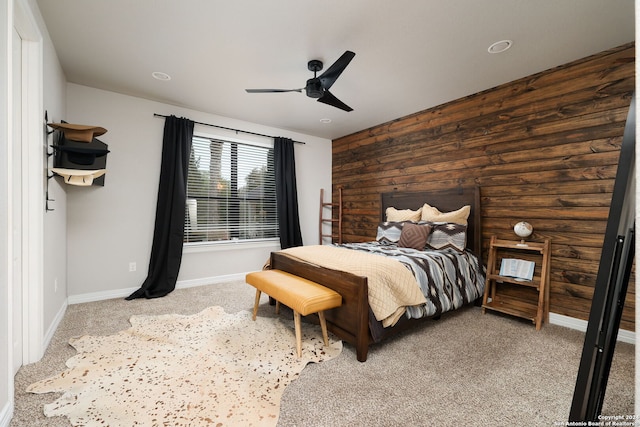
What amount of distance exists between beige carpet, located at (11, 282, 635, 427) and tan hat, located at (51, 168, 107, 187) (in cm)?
133

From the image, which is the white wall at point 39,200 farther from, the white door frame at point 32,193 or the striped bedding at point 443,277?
the striped bedding at point 443,277

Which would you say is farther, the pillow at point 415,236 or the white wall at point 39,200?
the pillow at point 415,236

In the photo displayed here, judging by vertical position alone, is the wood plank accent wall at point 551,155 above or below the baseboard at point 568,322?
above

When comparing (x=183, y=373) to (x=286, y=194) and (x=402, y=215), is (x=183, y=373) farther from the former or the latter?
(x=286, y=194)

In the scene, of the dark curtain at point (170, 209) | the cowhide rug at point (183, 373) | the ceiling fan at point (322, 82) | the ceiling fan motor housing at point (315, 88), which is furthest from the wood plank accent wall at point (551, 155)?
the dark curtain at point (170, 209)

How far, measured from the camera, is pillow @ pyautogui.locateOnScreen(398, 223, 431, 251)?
10.9 feet

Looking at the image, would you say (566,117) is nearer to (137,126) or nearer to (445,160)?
(445,160)

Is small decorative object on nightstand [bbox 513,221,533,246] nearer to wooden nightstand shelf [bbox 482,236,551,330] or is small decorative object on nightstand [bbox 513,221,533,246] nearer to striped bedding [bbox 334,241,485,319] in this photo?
wooden nightstand shelf [bbox 482,236,551,330]

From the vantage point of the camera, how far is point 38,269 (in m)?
2.10

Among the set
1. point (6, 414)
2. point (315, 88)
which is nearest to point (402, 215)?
point (315, 88)

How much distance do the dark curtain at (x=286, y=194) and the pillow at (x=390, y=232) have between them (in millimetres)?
1537

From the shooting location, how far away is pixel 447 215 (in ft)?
11.5

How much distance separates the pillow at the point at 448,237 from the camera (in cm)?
324

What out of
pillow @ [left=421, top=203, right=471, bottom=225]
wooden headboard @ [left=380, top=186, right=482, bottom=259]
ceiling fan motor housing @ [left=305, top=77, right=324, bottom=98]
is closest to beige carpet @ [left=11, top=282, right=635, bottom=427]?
wooden headboard @ [left=380, top=186, right=482, bottom=259]
